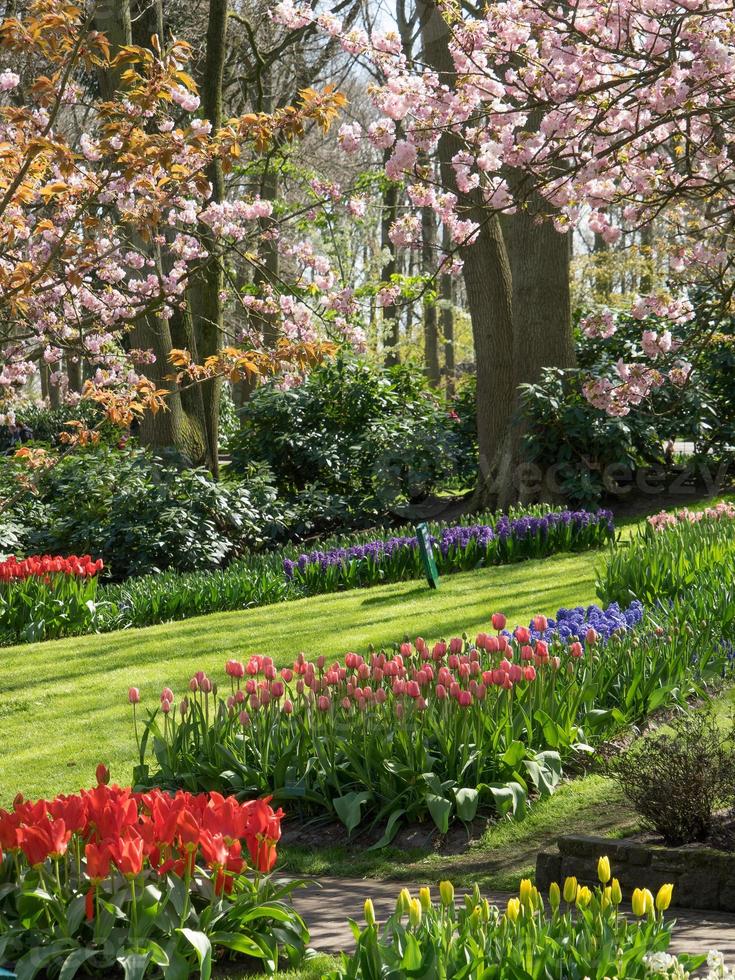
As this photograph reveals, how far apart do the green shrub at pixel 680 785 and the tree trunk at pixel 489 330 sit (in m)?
9.41

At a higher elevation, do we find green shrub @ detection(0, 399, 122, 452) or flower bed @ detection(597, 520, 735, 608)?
green shrub @ detection(0, 399, 122, 452)

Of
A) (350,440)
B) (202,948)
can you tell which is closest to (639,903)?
(202,948)

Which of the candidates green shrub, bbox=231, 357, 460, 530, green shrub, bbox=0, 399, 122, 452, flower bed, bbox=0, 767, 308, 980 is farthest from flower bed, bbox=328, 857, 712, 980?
green shrub, bbox=0, 399, 122, 452

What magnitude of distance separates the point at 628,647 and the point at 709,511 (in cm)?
424

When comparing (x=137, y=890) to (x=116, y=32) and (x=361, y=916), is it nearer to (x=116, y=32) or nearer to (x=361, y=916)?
(x=361, y=916)

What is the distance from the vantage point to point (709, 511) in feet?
31.4

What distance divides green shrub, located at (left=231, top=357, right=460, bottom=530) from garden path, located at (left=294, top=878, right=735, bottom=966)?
990 centimetres

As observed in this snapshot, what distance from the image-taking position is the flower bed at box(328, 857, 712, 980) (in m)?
2.63

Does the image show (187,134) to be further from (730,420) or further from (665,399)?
(730,420)

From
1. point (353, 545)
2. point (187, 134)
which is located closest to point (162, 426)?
point (353, 545)

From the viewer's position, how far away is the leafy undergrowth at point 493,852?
429cm

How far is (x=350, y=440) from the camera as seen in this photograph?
15.5 meters

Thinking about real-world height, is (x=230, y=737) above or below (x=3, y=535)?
below

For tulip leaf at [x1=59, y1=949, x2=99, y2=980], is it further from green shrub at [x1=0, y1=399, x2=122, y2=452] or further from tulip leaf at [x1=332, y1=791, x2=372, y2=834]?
green shrub at [x1=0, y1=399, x2=122, y2=452]
